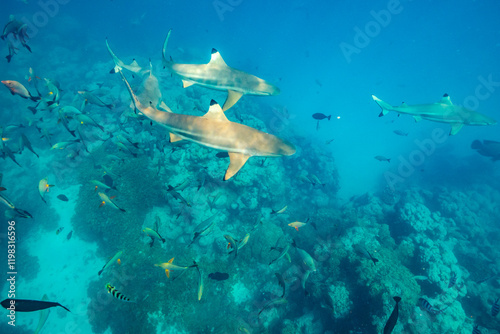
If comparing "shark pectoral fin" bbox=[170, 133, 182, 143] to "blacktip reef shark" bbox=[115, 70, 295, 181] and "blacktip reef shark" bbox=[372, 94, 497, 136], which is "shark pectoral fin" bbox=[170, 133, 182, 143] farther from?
"blacktip reef shark" bbox=[372, 94, 497, 136]

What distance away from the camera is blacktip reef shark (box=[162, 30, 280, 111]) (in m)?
6.69

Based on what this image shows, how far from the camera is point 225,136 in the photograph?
16.0 ft

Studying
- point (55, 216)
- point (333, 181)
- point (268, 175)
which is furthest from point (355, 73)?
point (55, 216)

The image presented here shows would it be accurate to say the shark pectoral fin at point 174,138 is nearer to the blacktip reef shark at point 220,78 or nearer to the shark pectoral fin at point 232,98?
the blacktip reef shark at point 220,78

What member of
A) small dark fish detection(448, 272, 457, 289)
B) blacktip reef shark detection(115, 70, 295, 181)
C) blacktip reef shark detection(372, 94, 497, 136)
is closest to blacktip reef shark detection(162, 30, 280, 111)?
blacktip reef shark detection(115, 70, 295, 181)

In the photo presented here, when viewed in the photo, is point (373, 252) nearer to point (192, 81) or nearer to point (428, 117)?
point (428, 117)

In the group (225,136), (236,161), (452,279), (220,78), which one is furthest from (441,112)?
(225,136)

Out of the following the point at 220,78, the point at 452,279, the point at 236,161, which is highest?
the point at 220,78

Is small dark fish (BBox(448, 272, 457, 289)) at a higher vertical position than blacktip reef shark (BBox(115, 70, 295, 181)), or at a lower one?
lower

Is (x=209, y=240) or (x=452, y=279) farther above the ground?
(x=452, y=279)

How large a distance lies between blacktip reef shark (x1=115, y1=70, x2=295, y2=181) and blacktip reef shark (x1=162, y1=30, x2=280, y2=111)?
70.5 inches

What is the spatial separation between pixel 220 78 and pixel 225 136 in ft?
9.68

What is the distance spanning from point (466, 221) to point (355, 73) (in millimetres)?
125389

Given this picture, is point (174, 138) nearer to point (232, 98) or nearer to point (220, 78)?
point (232, 98)
